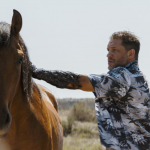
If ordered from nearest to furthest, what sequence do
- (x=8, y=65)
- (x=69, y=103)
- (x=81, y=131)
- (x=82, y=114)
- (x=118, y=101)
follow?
(x=8, y=65), (x=118, y=101), (x=81, y=131), (x=82, y=114), (x=69, y=103)

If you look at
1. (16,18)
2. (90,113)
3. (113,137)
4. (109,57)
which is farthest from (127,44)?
(90,113)

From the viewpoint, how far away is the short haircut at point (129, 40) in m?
2.88

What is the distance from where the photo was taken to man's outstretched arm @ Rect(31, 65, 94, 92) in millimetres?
2549

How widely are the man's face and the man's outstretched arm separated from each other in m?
0.46

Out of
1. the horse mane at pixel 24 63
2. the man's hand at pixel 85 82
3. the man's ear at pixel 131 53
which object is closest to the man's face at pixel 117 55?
the man's ear at pixel 131 53

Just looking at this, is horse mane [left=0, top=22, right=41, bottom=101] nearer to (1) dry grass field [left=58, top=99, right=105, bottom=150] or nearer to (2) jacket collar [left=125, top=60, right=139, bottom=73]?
(2) jacket collar [left=125, top=60, right=139, bottom=73]

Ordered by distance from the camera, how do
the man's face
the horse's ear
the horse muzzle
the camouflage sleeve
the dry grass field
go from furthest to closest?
the dry grass field, the man's face, the horse's ear, the camouflage sleeve, the horse muzzle

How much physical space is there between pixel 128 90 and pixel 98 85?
0.30 m

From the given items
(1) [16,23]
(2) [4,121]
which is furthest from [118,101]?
(1) [16,23]

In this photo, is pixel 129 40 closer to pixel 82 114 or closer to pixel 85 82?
pixel 85 82

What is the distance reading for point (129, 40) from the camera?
288cm

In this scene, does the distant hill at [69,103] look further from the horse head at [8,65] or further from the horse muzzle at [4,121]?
the horse muzzle at [4,121]

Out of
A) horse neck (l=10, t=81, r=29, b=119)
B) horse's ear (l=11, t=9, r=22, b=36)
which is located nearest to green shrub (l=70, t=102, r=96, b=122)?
horse neck (l=10, t=81, r=29, b=119)

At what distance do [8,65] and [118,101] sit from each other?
1088mm
